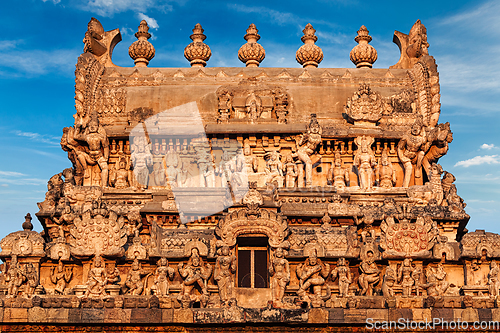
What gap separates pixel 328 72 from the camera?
36656 mm

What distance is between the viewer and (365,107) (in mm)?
33719

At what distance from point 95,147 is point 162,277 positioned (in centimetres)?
967

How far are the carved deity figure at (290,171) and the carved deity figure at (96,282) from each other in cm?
967

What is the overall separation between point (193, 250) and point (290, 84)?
506 inches

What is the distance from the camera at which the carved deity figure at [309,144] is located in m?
32.2

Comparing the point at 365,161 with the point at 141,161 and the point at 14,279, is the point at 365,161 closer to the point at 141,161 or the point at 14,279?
the point at 141,161

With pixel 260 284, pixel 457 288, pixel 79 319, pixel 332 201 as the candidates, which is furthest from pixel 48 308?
pixel 457 288

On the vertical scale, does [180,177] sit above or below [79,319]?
above

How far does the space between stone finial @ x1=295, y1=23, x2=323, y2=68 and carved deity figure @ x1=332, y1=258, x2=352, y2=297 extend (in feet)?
54.2

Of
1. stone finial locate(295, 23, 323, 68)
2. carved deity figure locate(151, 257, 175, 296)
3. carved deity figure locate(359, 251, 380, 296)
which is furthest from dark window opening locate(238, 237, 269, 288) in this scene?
stone finial locate(295, 23, 323, 68)

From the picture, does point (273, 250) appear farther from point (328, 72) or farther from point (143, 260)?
point (328, 72)

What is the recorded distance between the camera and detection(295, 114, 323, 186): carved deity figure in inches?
1268

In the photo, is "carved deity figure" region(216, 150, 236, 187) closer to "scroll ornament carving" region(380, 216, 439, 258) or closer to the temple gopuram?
the temple gopuram

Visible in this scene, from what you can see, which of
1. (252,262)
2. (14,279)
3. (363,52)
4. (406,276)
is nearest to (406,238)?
(406,276)
